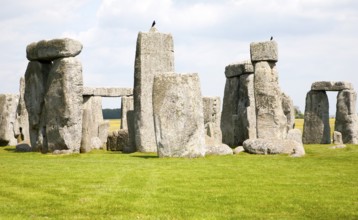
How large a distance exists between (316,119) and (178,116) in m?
15.2

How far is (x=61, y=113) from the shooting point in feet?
66.8

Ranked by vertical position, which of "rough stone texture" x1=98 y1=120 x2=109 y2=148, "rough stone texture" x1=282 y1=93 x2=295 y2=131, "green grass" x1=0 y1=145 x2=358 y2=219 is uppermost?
"rough stone texture" x1=282 y1=93 x2=295 y2=131

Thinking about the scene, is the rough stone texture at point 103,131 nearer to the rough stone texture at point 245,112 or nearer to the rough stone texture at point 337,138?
the rough stone texture at point 245,112

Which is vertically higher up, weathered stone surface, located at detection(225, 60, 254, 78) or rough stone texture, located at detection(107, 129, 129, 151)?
weathered stone surface, located at detection(225, 60, 254, 78)

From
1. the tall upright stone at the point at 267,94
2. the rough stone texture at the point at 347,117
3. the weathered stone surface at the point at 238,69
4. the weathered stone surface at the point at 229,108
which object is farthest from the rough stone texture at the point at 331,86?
the tall upright stone at the point at 267,94

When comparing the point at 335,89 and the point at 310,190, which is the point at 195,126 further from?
the point at 335,89

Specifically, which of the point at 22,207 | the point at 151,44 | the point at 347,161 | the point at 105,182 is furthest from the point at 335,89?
the point at 22,207

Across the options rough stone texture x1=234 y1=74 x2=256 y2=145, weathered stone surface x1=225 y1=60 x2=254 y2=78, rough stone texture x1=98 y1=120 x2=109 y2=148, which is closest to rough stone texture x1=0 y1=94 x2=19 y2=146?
rough stone texture x1=98 y1=120 x2=109 y2=148

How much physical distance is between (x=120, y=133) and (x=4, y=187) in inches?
439

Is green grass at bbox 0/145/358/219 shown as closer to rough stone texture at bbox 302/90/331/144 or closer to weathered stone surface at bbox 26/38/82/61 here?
weathered stone surface at bbox 26/38/82/61

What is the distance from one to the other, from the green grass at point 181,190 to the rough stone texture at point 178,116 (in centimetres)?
124

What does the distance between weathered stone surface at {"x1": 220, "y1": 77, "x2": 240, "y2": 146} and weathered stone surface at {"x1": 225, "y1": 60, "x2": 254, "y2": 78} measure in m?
0.31

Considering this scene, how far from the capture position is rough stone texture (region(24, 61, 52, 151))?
71.3 feet

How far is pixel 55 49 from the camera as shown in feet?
67.7
